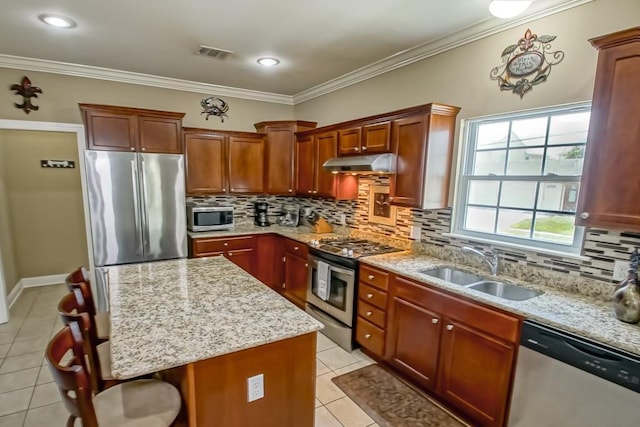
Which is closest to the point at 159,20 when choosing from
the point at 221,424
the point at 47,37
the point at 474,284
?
the point at 47,37

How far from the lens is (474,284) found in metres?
2.40

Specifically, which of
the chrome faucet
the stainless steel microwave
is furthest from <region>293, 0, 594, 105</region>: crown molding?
the stainless steel microwave

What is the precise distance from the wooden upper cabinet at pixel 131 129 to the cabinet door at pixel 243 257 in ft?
4.53

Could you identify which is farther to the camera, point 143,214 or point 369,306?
point 143,214

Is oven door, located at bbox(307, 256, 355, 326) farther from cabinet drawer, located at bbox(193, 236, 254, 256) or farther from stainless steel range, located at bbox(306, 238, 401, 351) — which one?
cabinet drawer, located at bbox(193, 236, 254, 256)

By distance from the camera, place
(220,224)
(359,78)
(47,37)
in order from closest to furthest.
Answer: (47,37)
(359,78)
(220,224)

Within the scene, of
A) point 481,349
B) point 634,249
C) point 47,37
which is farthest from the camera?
point 47,37

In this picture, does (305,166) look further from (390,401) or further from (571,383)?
(571,383)

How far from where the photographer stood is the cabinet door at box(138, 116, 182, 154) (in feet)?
11.9

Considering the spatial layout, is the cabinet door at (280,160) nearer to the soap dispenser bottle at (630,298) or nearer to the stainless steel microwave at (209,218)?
the stainless steel microwave at (209,218)

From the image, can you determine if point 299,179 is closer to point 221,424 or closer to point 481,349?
point 481,349

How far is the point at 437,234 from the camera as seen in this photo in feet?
9.62

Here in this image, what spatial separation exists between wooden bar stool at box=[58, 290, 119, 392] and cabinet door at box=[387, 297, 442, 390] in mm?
1907

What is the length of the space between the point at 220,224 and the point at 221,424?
2976mm
